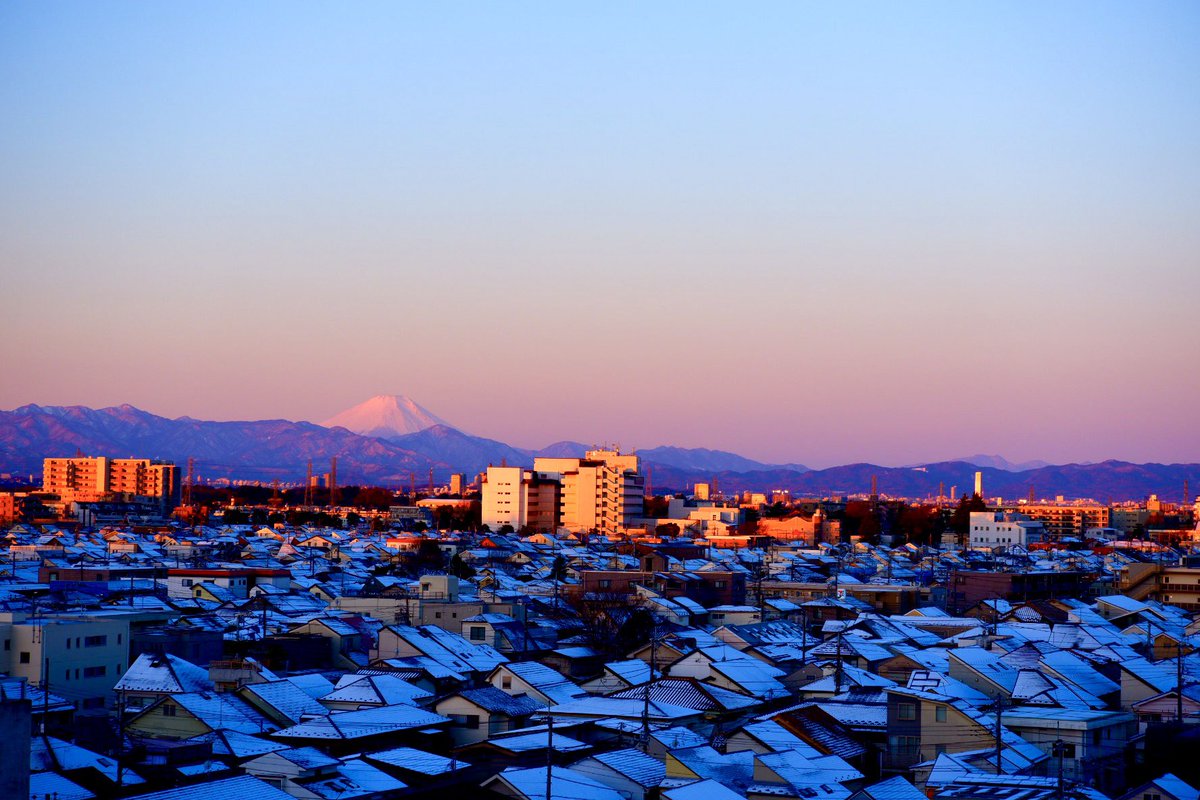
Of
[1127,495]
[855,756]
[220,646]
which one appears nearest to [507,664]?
[220,646]

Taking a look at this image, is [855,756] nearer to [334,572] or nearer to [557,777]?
[557,777]

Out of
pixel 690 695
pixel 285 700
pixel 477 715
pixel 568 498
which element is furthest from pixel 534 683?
pixel 568 498

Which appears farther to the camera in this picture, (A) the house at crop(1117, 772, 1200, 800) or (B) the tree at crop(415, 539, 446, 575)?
(B) the tree at crop(415, 539, 446, 575)

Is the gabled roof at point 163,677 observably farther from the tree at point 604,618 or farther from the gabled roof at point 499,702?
the tree at point 604,618

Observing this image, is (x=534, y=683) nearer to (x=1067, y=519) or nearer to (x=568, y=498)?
(x=568, y=498)

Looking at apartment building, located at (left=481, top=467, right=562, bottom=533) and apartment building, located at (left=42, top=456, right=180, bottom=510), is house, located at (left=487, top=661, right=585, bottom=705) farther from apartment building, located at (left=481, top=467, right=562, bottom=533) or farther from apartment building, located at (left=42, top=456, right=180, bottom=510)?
apartment building, located at (left=42, top=456, right=180, bottom=510)

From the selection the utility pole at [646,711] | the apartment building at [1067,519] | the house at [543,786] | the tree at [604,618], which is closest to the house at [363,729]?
the utility pole at [646,711]

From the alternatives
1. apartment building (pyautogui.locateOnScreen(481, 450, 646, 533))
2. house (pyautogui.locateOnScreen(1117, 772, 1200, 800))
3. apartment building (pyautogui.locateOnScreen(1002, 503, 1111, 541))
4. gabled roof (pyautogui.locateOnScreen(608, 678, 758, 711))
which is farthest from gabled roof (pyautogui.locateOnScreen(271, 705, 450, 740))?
apartment building (pyautogui.locateOnScreen(1002, 503, 1111, 541))
